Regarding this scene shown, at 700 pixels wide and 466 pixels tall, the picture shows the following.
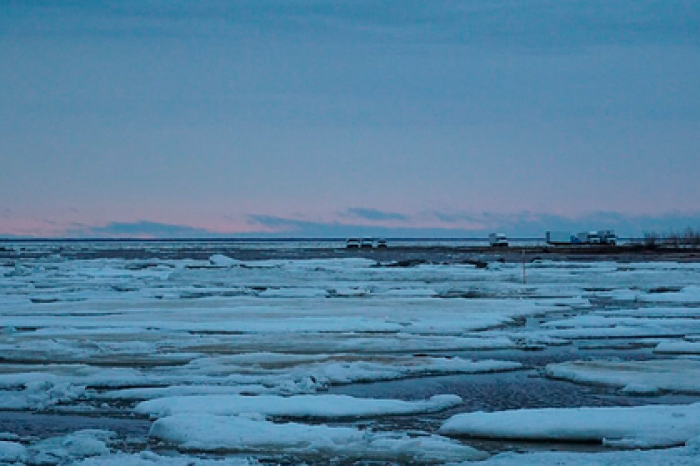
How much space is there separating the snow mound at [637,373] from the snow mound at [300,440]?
3089 millimetres

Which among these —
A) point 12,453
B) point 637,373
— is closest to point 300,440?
point 12,453

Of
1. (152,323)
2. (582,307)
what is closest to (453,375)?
(152,323)

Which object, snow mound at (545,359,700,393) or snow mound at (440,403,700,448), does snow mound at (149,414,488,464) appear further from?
snow mound at (545,359,700,393)

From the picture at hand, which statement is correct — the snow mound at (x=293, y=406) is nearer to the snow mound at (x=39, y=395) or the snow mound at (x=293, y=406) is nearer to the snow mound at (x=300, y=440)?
the snow mound at (x=300, y=440)

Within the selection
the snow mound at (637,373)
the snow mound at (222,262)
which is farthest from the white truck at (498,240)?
the snow mound at (637,373)

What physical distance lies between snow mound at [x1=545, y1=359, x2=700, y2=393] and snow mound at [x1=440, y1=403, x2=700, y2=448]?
1543 millimetres

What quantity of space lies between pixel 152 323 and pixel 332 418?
7.74 meters

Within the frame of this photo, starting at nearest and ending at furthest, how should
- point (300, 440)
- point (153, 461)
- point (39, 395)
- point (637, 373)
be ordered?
point (153, 461), point (300, 440), point (39, 395), point (637, 373)

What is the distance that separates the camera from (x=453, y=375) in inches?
382

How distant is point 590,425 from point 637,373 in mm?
2864

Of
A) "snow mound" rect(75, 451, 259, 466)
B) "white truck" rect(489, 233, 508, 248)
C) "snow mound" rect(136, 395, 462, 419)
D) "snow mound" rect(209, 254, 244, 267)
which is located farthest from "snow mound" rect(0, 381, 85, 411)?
"white truck" rect(489, 233, 508, 248)

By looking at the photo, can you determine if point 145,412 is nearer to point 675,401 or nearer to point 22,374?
point 22,374

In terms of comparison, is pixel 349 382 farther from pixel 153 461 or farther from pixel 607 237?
pixel 607 237

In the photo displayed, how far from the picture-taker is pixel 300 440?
6.53 m
